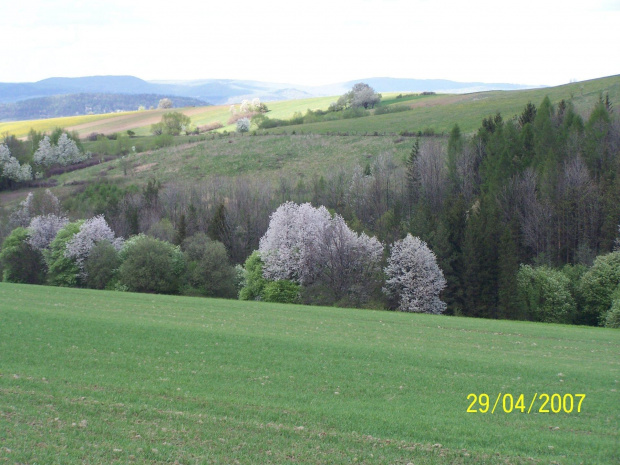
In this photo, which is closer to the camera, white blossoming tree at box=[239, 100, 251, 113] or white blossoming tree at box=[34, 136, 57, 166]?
white blossoming tree at box=[34, 136, 57, 166]

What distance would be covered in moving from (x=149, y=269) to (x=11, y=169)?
3188 inches

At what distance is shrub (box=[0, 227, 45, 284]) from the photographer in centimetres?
6725

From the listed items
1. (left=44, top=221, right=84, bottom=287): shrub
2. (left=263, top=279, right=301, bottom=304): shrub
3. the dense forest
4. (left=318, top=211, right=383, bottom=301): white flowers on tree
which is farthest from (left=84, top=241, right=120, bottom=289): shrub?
(left=318, top=211, right=383, bottom=301): white flowers on tree

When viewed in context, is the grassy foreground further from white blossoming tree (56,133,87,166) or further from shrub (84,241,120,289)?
white blossoming tree (56,133,87,166)

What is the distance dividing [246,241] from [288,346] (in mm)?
60459

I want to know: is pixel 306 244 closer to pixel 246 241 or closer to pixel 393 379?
pixel 246 241

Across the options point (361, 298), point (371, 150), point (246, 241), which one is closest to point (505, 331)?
point (361, 298)

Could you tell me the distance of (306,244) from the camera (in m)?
58.2

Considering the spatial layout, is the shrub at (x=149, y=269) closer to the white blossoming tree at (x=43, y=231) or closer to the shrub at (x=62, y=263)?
the shrub at (x=62, y=263)

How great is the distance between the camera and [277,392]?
15.5 m

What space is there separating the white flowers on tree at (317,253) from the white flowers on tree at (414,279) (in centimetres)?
245

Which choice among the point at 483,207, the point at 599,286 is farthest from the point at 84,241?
the point at 599,286

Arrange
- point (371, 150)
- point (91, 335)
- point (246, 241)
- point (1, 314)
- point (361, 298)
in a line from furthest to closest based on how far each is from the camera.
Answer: point (371, 150) < point (246, 241) < point (361, 298) < point (1, 314) < point (91, 335)

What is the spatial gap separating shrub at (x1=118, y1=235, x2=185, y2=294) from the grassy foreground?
28.5m
